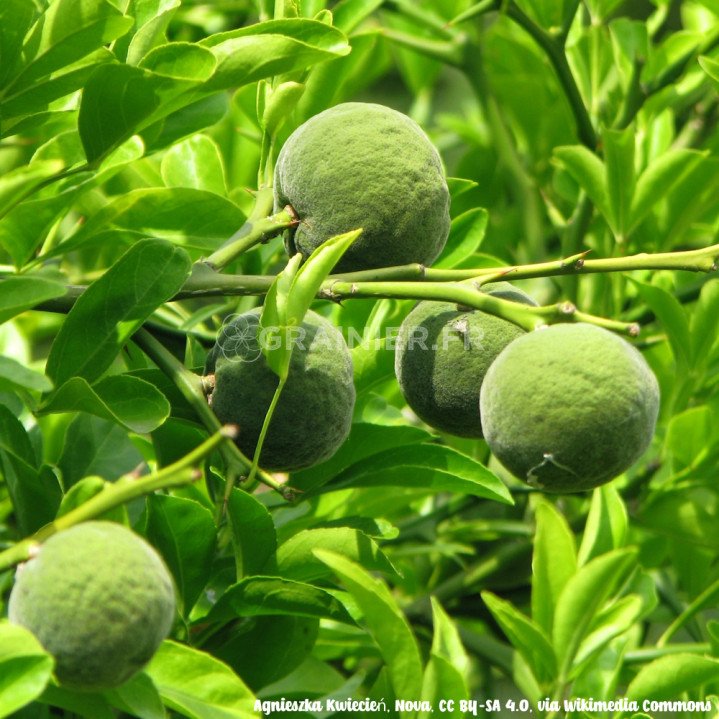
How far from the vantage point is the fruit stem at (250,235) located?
1244mm

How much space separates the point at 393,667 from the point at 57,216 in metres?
0.61

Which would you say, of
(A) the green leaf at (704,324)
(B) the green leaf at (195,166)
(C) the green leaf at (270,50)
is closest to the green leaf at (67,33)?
(C) the green leaf at (270,50)

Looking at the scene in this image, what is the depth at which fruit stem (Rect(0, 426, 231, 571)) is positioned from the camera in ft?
2.79

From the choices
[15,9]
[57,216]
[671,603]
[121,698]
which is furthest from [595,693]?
[15,9]

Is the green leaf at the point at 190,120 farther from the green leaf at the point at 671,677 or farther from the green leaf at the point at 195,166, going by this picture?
the green leaf at the point at 671,677

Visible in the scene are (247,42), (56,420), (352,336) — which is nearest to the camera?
(247,42)

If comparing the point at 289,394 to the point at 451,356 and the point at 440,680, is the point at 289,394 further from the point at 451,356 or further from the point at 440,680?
the point at 440,680

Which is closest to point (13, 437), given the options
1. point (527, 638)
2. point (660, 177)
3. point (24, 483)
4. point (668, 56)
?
point (24, 483)

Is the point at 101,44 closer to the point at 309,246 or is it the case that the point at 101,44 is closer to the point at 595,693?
the point at 309,246

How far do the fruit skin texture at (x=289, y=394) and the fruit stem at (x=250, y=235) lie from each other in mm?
96

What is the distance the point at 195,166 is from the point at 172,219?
0.29 metres

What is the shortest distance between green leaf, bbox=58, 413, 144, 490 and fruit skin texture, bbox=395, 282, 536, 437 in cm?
41

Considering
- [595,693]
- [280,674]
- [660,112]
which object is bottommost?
Answer: [595,693]

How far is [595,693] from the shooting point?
1.45 m
